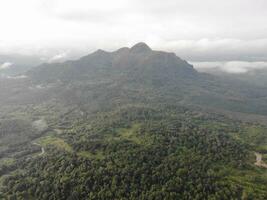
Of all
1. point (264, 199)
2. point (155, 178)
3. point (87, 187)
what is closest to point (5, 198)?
point (87, 187)

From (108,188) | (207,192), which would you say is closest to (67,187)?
(108,188)

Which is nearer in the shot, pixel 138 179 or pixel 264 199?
pixel 264 199

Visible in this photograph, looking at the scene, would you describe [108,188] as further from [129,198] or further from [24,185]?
[24,185]

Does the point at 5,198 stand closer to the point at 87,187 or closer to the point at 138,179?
the point at 87,187

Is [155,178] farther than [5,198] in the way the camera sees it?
Yes

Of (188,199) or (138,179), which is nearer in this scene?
(188,199)

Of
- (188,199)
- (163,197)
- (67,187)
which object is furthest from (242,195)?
(67,187)

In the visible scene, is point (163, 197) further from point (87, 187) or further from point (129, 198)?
point (87, 187)
